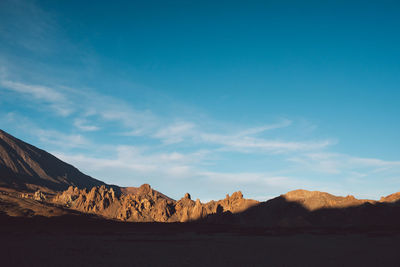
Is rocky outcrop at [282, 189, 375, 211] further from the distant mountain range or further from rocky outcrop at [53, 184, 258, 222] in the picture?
rocky outcrop at [53, 184, 258, 222]

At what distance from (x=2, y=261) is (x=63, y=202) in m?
133

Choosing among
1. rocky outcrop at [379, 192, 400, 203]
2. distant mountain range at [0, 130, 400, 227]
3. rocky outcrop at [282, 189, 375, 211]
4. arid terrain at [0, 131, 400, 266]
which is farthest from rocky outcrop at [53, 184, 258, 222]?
rocky outcrop at [379, 192, 400, 203]

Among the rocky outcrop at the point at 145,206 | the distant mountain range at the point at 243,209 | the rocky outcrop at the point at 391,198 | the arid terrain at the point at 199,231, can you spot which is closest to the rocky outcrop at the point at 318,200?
the distant mountain range at the point at 243,209

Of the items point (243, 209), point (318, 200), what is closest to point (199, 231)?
point (243, 209)

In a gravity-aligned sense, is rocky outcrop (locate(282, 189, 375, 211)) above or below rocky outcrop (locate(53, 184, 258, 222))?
above

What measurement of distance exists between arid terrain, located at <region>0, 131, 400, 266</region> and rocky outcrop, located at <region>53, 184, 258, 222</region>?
1.60 feet

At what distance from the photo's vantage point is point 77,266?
2058 cm

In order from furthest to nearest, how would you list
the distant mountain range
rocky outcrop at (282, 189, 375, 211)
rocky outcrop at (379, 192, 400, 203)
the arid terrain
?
1. rocky outcrop at (379, 192, 400, 203)
2. rocky outcrop at (282, 189, 375, 211)
3. the distant mountain range
4. the arid terrain

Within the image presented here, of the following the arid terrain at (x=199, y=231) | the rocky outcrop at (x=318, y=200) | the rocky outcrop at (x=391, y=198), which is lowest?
the arid terrain at (x=199, y=231)

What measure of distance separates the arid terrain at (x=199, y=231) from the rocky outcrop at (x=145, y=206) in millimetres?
488

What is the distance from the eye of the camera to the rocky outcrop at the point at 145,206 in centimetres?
11000

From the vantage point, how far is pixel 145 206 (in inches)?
5271

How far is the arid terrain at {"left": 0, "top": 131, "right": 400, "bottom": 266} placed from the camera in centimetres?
2597

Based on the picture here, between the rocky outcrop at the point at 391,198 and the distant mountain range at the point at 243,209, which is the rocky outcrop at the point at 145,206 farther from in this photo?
the rocky outcrop at the point at 391,198
